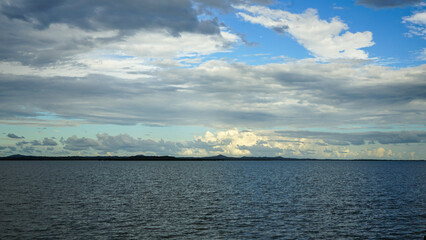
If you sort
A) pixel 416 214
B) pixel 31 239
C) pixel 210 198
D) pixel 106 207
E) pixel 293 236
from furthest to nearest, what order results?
1. pixel 210 198
2. pixel 106 207
3. pixel 416 214
4. pixel 293 236
5. pixel 31 239

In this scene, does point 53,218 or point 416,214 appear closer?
point 53,218

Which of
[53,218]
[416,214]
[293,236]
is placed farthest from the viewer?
[416,214]

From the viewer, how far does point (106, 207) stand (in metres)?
55.2

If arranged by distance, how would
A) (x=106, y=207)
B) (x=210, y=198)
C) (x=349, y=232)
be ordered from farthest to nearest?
(x=210, y=198) < (x=106, y=207) < (x=349, y=232)

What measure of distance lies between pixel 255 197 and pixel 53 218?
1517 inches

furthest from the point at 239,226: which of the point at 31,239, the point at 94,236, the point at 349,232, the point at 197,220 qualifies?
the point at 31,239

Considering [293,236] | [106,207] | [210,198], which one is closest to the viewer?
[293,236]

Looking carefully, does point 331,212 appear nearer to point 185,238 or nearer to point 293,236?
point 293,236

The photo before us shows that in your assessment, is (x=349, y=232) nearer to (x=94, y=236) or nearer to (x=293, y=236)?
(x=293, y=236)

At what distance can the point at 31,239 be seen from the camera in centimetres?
3491

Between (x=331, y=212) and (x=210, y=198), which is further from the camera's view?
(x=210, y=198)

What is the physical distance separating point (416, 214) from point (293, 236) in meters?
26.0

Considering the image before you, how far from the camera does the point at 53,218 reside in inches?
1773

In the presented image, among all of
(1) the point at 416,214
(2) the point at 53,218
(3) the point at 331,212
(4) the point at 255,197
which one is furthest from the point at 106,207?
(1) the point at 416,214
